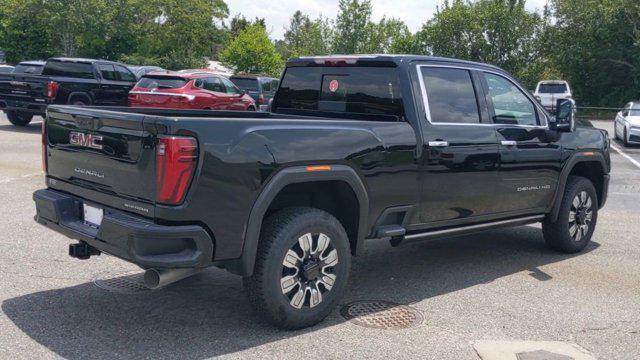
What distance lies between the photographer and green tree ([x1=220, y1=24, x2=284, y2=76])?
39.5 meters

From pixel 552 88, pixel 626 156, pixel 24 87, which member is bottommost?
pixel 626 156

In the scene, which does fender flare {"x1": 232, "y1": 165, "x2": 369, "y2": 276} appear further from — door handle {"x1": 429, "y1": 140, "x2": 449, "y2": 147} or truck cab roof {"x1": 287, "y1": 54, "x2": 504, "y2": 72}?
truck cab roof {"x1": 287, "y1": 54, "x2": 504, "y2": 72}

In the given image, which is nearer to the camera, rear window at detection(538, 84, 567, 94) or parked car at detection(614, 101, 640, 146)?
parked car at detection(614, 101, 640, 146)

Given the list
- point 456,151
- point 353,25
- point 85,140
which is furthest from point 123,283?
point 353,25

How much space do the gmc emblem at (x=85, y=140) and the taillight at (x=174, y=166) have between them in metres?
0.66

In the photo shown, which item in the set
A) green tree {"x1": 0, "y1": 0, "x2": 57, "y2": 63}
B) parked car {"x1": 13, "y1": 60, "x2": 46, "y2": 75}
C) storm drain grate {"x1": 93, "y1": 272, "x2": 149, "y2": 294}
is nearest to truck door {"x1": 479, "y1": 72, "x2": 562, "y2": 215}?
storm drain grate {"x1": 93, "y1": 272, "x2": 149, "y2": 294}

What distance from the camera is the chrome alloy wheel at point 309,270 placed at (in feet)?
14.1

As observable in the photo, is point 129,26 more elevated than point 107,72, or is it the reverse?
point 129,26

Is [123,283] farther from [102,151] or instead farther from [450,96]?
[450,96]

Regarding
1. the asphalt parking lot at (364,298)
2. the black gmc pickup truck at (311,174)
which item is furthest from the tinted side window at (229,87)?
the black gmc pickup truck at (311,174)

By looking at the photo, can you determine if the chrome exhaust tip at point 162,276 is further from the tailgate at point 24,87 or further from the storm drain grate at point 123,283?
the tailgate at point 24,87

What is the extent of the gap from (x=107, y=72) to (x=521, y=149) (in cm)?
1403

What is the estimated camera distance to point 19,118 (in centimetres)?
1788

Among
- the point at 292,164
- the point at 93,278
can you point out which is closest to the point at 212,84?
the point at 93,278
